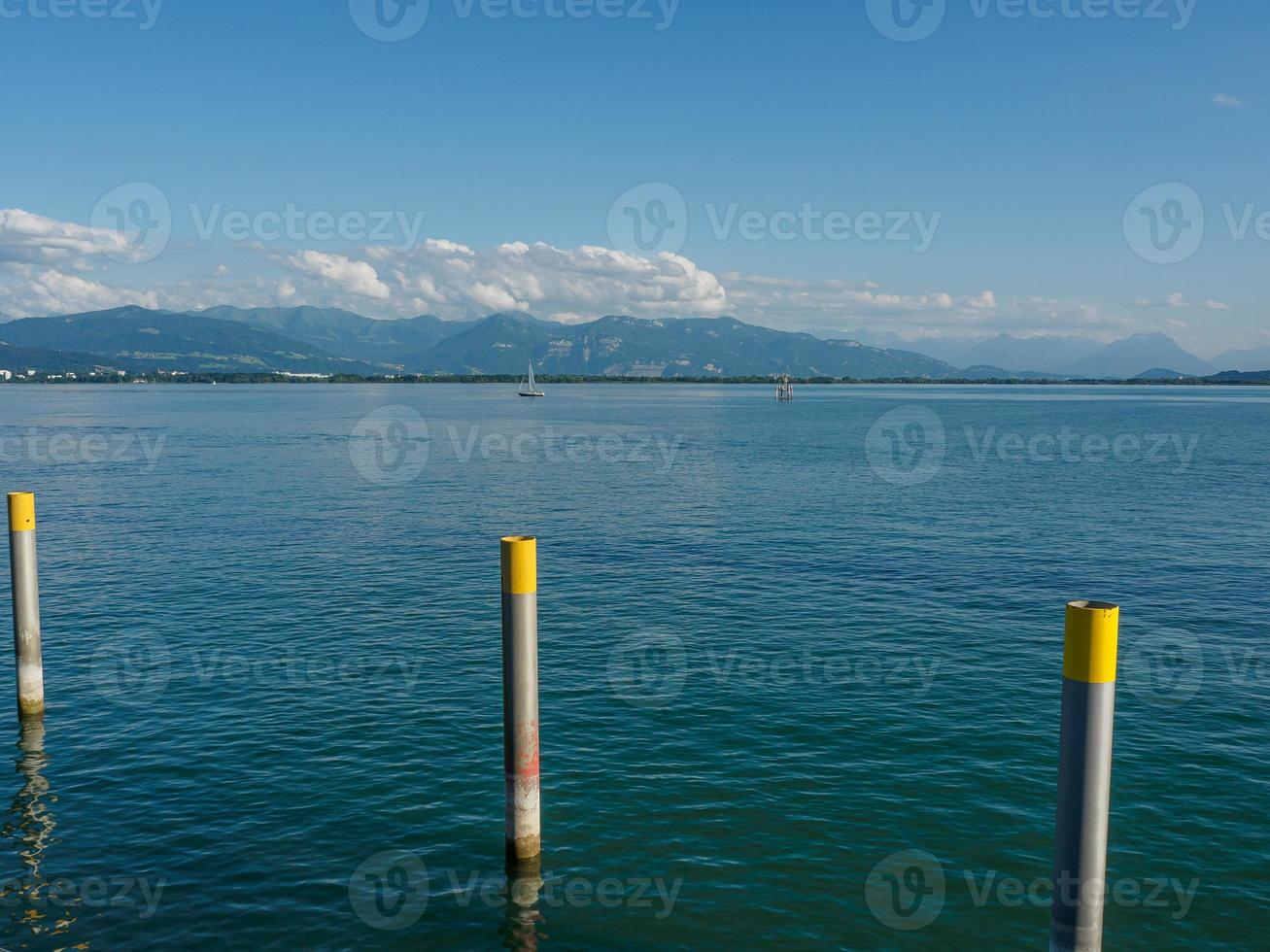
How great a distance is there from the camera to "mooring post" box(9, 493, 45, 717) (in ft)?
80.7

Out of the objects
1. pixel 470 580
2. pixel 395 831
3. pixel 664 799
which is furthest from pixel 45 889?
pixel 470 580

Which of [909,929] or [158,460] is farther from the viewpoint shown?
[158,460]

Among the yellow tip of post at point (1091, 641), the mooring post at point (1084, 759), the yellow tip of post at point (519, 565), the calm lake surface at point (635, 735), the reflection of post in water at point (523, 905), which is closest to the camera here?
the yellow tip of post at point (1091, 641)

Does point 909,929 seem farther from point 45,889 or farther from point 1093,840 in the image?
point 45,889

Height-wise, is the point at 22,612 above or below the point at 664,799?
above

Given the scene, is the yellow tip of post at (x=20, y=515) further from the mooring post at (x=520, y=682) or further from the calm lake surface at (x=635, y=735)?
the mooring post at (x=520, y=682)

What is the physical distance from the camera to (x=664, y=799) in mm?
21797

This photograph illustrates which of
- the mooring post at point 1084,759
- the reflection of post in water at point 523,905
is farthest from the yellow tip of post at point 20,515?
the mooring post at point 1084,759

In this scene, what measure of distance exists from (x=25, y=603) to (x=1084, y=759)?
25820 mm

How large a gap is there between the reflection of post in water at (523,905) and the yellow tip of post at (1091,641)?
35.6 ft

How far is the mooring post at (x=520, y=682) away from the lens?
16.3 meters

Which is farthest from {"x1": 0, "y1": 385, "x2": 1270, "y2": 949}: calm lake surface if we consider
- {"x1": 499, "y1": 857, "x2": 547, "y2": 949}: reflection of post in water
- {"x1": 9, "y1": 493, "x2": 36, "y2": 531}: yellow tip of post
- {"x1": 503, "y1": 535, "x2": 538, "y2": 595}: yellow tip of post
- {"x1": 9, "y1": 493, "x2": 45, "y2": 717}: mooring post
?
{"x1": 503, "y1": 535, "x2": 538, "y2": 595}: yellow tip of post

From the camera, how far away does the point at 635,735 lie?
25547 mm

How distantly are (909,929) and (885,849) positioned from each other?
8.62 feet
